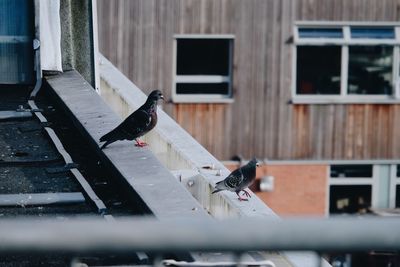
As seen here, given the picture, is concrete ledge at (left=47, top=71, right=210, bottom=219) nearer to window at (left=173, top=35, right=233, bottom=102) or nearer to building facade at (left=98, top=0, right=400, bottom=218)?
building facade at (left=98, top=0, right=400, bottom=218)

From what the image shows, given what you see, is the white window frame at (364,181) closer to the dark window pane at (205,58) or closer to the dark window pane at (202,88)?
the dark window pane at (202,88)

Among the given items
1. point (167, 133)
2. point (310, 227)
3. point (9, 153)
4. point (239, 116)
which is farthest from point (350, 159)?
point (310, 227)

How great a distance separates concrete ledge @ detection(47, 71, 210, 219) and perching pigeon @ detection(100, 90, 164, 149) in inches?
2.5

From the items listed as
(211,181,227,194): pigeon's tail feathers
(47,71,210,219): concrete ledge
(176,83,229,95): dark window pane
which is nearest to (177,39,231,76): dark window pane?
(176,83,229,95): dark window pane

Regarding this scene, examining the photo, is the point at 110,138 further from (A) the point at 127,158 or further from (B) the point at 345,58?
(B) the point at 345,58

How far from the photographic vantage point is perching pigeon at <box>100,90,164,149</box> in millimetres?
6660

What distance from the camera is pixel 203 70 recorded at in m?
19.9

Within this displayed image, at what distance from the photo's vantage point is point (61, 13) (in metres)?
8.69

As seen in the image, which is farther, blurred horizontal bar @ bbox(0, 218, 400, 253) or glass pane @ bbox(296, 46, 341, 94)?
glass pane @ bbox(296, 46, 341, 94)

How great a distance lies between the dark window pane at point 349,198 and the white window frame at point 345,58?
1574mm

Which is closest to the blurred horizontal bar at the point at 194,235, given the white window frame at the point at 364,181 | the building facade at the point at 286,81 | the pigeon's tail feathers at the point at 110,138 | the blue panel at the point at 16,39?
the pigeon's tail feathers at the point at 110,138

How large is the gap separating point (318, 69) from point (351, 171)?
1964mm

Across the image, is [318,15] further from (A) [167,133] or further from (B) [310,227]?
(B) [310,227]

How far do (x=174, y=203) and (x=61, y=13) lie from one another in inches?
145
